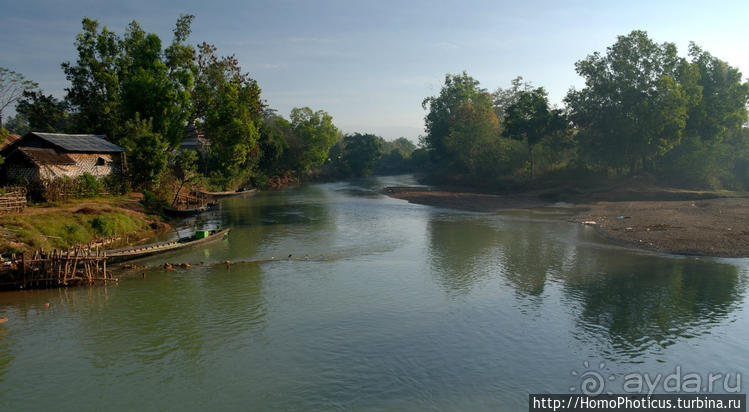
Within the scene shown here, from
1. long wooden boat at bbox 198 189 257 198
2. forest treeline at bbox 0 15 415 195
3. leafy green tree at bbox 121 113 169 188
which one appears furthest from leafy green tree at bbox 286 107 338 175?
leafy green tree at bbox 121 113 169 188

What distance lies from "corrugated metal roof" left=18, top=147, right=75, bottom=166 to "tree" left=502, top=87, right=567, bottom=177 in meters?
54.6

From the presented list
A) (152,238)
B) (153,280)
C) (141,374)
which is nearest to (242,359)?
(141,374)

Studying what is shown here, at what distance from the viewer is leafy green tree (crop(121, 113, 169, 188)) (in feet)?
139

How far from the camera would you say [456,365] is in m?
14.9

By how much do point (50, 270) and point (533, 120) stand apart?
59.6m

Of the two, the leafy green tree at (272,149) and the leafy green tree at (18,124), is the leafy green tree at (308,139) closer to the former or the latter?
the leafy green tree at (272,149)

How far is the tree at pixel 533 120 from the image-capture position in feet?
212

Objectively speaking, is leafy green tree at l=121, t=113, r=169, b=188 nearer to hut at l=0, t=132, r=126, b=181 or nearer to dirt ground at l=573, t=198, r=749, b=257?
hut at l=0, t=132, r=126, b=181

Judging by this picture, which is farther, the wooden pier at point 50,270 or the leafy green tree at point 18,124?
the leafy green tree at point 18,124

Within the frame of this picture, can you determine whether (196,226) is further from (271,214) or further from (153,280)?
(153,280)

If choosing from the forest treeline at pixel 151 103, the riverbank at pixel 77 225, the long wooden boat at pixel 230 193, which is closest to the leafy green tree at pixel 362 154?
the long wooden boat at pixel 230 193

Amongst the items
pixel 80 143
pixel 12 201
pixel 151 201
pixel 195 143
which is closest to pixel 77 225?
pixel 12 201

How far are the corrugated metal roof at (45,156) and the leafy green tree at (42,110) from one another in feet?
67.2

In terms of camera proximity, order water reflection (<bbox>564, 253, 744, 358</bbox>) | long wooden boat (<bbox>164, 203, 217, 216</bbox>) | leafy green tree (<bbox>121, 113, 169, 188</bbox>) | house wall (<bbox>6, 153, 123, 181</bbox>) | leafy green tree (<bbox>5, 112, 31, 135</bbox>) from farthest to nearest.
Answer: leafy green tree (<bbox>5, 112, 31, 135</bbox>), leafy green tree (<bbox>121, 113, 169, 188</bbox>), long wooden boat (<bbox>164, 203, 217, 216</bbox>), house wall (<bbox>6, 153, 123, 181</bbox>), water reflection (<bbox>564, 253, 744, 358</bbox>)
